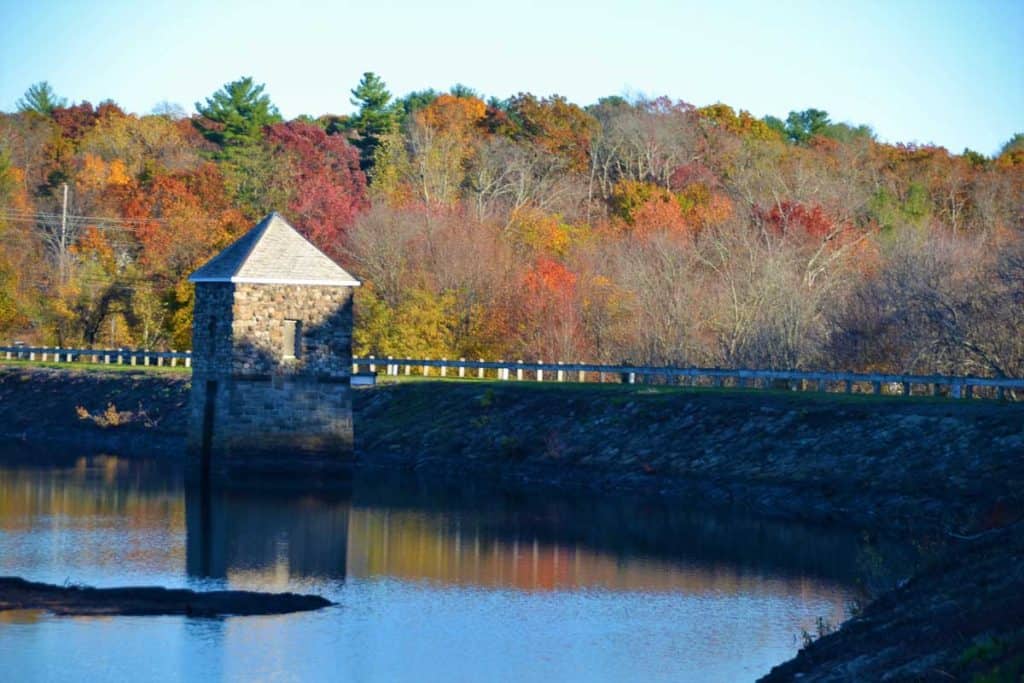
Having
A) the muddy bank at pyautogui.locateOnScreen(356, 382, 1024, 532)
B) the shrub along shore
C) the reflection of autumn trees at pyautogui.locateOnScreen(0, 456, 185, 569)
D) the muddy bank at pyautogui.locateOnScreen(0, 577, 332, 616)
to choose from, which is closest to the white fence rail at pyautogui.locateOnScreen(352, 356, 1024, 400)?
the shrub along shore

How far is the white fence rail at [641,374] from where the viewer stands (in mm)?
44688

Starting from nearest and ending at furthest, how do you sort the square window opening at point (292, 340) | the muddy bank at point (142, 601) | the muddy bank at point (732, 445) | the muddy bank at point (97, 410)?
1. the muddy bank at point (142, 601)
2. the muddy bank at point (732, 445)
3. the square window opening at point (292, 340)
4. the muddy bank at point (97, 410)

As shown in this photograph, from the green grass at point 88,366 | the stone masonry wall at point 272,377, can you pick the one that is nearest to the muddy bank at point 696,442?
the green grass at point 88,366

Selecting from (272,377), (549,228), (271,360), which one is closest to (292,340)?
(271,360)

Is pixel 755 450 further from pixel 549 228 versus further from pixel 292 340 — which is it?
pixel 549 228

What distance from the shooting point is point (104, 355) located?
70.0 m

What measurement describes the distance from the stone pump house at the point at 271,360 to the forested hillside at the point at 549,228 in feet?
53.2

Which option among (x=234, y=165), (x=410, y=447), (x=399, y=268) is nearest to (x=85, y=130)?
(x=234, y=165)

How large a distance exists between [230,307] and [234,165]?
166 ft

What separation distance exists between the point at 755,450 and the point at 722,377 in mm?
9441

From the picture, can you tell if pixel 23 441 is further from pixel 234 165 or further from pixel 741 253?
pixel 234 165

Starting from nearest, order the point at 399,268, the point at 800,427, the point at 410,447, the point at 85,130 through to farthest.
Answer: the point at 800,427 → the point at 410,447 → the point at 399,268 → the point at 85,130

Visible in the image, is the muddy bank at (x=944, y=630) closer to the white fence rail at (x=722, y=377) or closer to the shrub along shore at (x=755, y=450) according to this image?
the shrub along shore at (x=755, y=450)

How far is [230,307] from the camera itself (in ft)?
147
